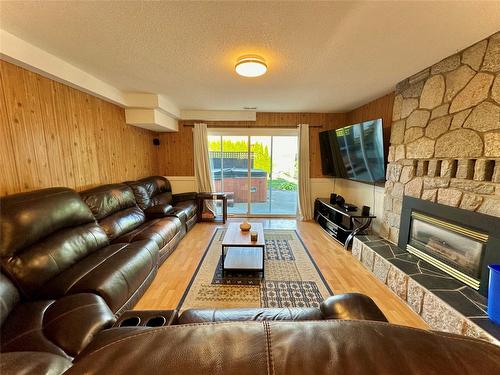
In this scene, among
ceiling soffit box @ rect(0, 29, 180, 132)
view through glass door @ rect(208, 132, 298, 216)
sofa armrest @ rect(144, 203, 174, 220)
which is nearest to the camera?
ceiling soffit box @ rect(0, 29, 180, 132)

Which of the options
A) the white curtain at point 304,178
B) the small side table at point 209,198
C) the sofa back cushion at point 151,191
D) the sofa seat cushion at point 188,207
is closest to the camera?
the sofa back cushion at point 151,191

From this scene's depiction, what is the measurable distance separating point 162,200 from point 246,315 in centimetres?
324

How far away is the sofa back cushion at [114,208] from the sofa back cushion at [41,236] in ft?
1.25

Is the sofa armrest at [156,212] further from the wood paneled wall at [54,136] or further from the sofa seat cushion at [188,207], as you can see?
the wood paneled wall at [54,136]

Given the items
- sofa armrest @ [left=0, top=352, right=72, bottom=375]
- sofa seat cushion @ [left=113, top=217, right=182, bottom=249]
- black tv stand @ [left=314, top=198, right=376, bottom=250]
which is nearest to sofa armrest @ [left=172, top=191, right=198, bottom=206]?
sofa seat cushion @ [left=113, top=217, right=182, bottom=249]

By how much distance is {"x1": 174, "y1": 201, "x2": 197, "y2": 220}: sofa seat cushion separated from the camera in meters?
3.75

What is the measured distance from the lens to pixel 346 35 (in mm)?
1678

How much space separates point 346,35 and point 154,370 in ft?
7.45

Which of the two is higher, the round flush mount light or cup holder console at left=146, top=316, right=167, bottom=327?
the round flush mount light

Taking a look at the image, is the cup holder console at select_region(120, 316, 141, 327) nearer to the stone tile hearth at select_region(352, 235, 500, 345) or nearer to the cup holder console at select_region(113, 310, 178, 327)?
the cup holder console at select_region(113, 310, 178, 327)

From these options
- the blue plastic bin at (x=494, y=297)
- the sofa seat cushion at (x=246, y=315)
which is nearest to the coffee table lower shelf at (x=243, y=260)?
the sofa seat cushion at (x=246, y=315)

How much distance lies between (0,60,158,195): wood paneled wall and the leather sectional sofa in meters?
0.35

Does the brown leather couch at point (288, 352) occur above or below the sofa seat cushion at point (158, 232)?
above

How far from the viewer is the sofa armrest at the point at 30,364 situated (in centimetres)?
46
